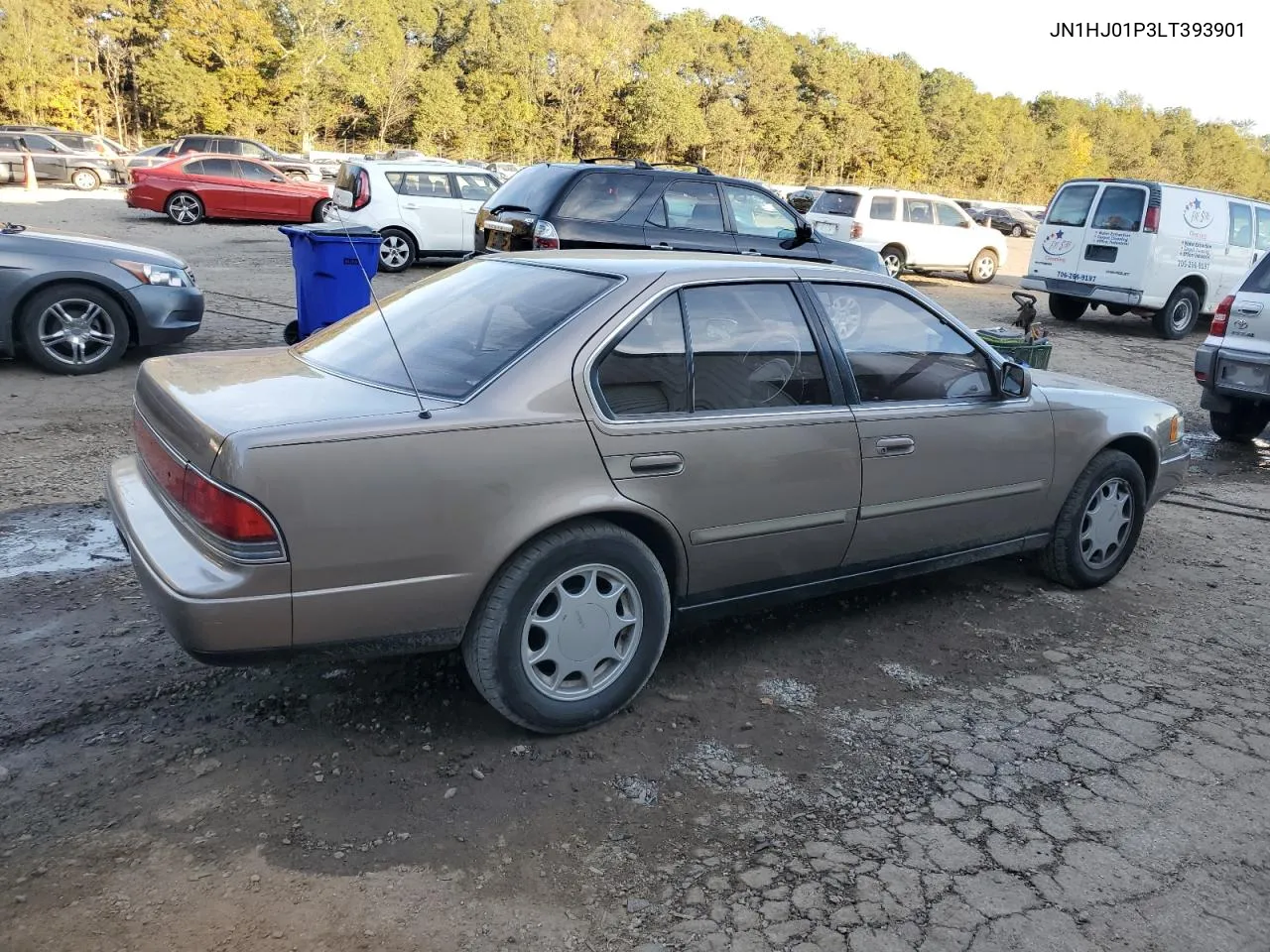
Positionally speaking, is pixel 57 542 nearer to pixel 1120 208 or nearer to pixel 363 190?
pixel 363 190

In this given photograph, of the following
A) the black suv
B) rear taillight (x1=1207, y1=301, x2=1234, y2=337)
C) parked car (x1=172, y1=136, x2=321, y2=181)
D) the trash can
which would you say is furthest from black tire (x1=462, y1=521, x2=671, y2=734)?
parked car (x1=172, y1=136, x2=321, y2=181)

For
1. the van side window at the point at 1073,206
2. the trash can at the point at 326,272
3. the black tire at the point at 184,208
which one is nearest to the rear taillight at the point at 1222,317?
the trash can at the point at 326,272

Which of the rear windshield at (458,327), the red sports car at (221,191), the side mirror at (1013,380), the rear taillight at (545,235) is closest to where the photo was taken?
the rear windshield at (458,327)

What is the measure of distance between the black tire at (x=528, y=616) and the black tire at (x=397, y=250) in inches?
497

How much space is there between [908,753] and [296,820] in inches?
76.3

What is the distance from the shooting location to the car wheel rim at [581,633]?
3.25 m

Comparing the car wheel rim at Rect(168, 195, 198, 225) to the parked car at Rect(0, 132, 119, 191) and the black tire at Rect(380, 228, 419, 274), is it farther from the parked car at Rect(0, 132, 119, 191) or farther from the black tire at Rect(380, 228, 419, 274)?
the parked car at Rect(0, 132, 119, 191)

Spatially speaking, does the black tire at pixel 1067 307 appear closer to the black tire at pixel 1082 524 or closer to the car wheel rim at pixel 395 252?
the car wheel rim at pixel 395 252

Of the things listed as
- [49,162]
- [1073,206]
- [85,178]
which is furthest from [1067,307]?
[49,162]

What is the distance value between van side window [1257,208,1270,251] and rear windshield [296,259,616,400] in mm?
14605

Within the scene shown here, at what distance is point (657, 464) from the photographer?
3.36 metres

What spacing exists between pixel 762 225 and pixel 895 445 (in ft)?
24.4

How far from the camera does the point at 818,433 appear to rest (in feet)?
12.3

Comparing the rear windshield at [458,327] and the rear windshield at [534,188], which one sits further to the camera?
the rear windshield at [534,188]
